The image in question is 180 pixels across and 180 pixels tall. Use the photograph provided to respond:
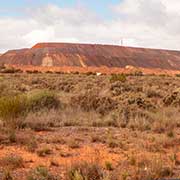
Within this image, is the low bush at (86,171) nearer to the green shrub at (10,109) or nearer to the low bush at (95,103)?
the green shrub at (10,109)

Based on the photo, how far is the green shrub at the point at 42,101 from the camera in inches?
669

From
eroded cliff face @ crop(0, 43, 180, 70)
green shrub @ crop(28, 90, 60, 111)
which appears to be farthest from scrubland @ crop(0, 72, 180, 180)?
eroded cliff face @ crop(0, 43, 180, 70)

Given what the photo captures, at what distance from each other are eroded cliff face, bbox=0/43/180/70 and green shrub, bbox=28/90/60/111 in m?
61.4

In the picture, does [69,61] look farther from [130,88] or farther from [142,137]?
[142,137]

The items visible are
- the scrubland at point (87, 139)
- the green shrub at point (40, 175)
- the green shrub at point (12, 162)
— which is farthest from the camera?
the green shrub at point (12, 162)

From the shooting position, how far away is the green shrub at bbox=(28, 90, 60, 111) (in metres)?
17.0

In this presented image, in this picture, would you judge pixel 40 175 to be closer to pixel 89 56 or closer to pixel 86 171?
pixel 86 171

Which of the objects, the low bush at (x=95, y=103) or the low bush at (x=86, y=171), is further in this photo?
the low bush at (x=95, y=103)

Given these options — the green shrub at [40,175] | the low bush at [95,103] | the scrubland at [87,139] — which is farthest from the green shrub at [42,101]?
the green shrub at [40,175]

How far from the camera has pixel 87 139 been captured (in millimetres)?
13125

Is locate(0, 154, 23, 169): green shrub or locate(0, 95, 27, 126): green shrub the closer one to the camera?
locate(0, 154, 23, 169): green shrub

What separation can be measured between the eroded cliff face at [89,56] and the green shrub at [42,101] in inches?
2416

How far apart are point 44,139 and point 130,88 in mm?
16651

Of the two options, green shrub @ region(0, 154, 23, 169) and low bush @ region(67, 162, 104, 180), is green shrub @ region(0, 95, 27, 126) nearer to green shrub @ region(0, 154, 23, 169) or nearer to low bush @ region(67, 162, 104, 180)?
green shrub @ region(0, 154, 23, 169)
